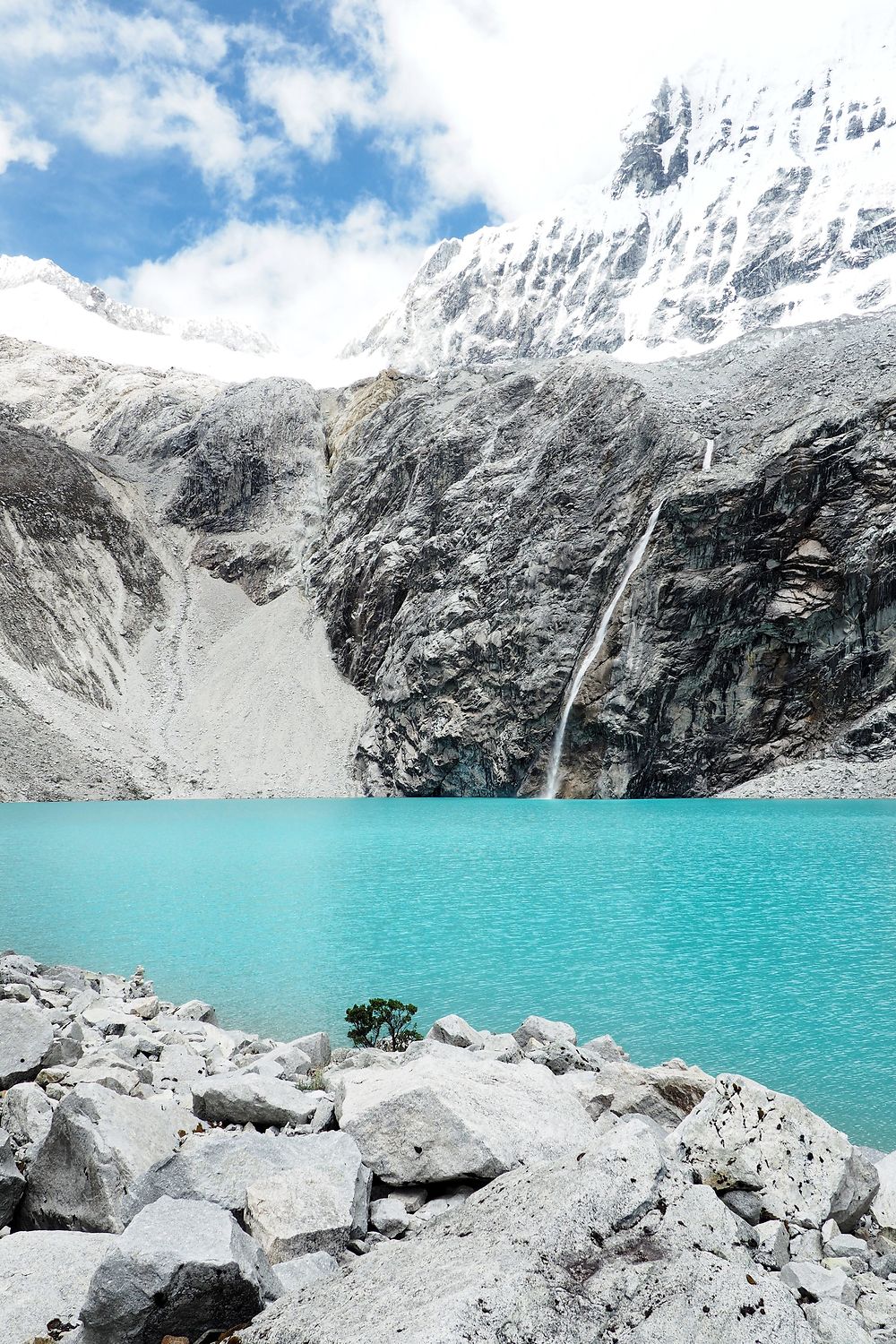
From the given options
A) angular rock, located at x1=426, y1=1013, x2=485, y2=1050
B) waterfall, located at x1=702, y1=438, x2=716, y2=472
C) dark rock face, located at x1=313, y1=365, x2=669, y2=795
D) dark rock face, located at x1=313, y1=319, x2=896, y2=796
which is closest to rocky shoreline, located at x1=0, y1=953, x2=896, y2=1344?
angular rock, located at x1=426, y1=1013, x2=485, y2=1050

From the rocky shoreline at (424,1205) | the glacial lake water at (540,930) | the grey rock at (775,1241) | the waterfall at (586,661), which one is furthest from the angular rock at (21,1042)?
the waterfall at (586,661)

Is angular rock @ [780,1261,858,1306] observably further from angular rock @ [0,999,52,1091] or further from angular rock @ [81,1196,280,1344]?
angular rock @ [0,999,52,1091]

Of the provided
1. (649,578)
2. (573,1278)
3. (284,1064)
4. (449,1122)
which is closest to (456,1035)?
(284,1064)

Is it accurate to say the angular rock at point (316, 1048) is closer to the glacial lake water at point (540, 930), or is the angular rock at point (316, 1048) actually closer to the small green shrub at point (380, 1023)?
the small green shrub at point (380, 1023)

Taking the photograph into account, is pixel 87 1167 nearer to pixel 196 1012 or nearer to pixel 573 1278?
pixel 573 1278

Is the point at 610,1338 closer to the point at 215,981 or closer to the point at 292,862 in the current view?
the point at 215,981

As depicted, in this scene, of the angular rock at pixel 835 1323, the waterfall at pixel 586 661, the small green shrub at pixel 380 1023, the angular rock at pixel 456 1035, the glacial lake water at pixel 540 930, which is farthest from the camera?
the waterfall at pixel 586 661
